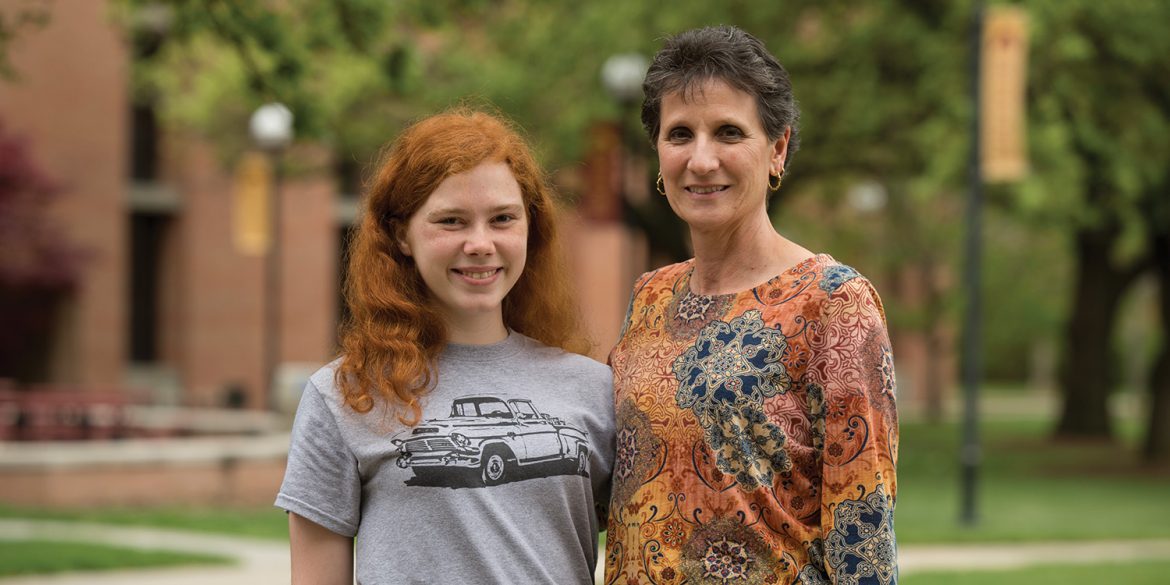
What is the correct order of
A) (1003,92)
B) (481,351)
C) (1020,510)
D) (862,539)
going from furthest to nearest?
(1020,510)
(1003,92)
(481,351)
(862,539)

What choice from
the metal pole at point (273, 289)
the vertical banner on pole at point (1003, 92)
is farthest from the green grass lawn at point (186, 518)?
the vertical banner on pole at point (1003, 92)

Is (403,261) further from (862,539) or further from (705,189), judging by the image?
(862,539)

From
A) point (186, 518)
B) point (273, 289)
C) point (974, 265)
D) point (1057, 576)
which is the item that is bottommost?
point (1057, 576)

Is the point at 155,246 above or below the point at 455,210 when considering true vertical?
above

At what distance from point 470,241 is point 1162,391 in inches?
905

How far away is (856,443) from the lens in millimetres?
2662

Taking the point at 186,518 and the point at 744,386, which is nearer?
the point at 744,386

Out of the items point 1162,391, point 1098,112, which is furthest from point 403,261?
point 1162,391

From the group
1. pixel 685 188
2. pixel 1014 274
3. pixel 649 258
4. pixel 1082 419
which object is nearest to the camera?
pixel 685 188

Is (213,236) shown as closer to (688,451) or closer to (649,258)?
(649,258)

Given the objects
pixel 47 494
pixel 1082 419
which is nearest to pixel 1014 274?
pixel 1082 419

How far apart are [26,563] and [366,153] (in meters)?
11.7

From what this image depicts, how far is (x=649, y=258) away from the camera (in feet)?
77.5

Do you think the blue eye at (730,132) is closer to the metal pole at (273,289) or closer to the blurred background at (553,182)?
the blurred background at (553,182)
